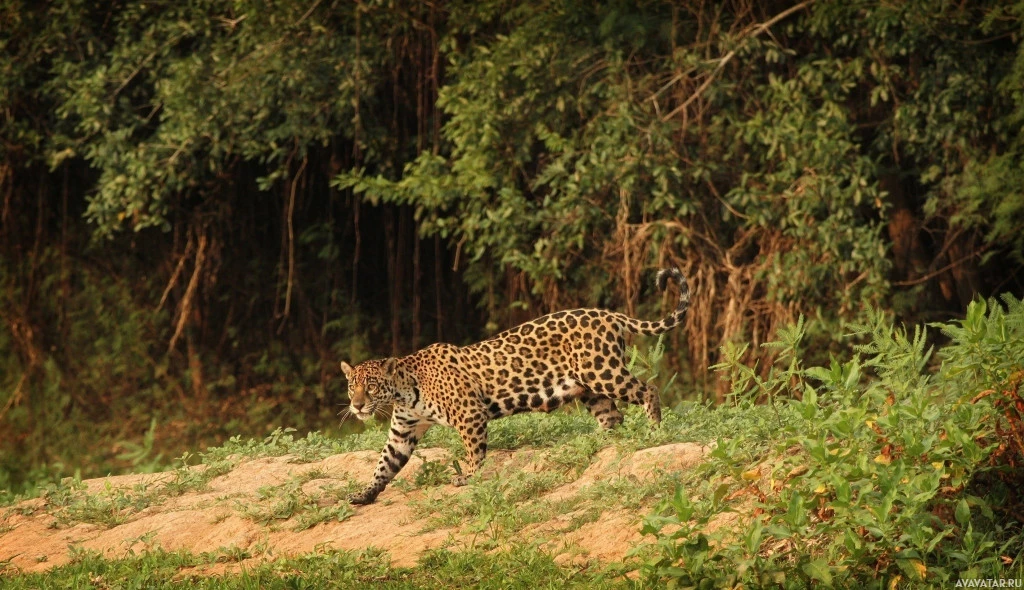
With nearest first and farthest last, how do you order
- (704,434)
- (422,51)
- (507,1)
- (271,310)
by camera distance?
(704,434), (507,1), (422,51), (271,310)

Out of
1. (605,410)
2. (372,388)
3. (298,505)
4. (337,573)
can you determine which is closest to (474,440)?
(372,388)

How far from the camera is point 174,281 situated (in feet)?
47.7

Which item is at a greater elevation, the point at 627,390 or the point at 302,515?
the point at 627,390

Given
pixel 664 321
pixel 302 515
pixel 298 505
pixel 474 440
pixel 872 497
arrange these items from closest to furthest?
pixel 872 497 → pixel 302 515 → pixel 298 505 → pixel 474 440 → pixel 664 321

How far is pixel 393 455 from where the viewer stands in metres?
7.91

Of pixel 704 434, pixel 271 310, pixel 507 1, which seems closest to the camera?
pixel 704 434

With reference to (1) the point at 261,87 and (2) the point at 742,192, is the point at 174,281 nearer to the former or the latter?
(1) the point at 261,87

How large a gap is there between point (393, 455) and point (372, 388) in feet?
1.21

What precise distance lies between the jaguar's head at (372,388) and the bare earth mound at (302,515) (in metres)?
0.36

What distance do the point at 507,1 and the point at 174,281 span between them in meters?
4.48

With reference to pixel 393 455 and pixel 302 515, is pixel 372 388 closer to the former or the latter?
pixel 393 455

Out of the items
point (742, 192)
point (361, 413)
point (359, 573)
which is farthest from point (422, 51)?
point (359, 573)

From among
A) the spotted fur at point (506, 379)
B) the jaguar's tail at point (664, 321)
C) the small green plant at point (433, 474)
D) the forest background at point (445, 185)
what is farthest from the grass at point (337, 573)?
the forest background at point (445, 185)

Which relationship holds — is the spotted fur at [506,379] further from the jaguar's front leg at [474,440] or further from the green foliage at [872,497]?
the green foliage at [872,497]
